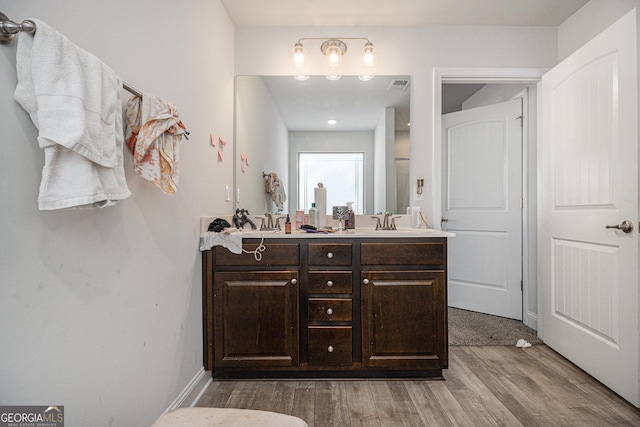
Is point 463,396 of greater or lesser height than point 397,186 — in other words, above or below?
below

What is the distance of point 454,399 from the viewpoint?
176cm

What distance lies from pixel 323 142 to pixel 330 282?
1.18m

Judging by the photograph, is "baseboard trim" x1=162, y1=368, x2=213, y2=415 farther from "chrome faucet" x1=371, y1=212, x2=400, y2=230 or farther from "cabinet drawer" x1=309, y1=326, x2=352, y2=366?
"chrome faucet" x1=371, y1=212, x2=400, y2=230

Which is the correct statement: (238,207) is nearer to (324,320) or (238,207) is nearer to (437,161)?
(324,320)

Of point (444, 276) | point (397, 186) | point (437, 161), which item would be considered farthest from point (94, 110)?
point (437, 161)

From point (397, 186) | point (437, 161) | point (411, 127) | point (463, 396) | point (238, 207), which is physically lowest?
point (463, 396)

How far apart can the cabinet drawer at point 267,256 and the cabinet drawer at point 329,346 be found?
0.43 metres

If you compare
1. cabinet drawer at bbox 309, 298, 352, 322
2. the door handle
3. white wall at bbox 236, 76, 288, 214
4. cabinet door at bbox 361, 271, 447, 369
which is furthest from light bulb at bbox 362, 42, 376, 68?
the door handle

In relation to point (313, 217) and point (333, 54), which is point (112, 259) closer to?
point (313, 217)

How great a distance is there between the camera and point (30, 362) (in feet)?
2.82

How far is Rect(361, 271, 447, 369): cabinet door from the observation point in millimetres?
1895

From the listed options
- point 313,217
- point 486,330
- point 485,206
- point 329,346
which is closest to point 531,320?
point 486,330

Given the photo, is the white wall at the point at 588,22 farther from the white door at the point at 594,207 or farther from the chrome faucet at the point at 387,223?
the chrome faucet at the point at 387,223

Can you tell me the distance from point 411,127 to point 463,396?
6.02 ft
